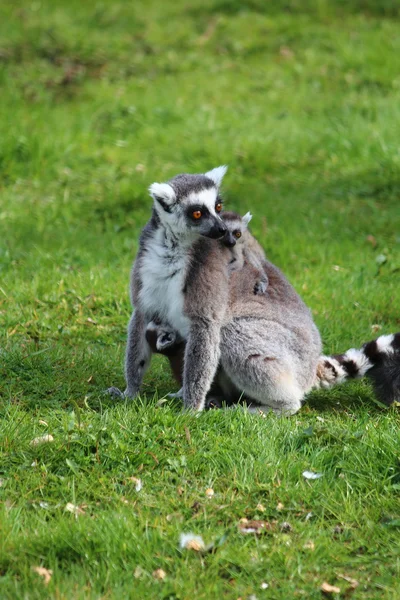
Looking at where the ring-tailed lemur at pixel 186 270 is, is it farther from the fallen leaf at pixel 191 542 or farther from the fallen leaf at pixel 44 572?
the fallen leaf at pixel 44 572

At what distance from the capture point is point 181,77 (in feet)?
38.6

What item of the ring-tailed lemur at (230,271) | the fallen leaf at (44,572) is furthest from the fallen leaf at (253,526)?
the ring-tailed lemur at (230,271)

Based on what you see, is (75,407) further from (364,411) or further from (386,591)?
(386,591)

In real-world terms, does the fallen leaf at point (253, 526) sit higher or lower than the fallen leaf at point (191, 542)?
lower

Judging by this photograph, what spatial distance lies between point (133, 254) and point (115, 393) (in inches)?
104

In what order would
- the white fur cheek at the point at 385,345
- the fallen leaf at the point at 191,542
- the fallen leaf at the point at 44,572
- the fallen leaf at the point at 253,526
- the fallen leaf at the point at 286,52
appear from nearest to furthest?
the fallen leaf at the point at 44,572
the fallen leaf at the point at 191,542
the fallen leaf at the point at 253,526
the white fur cheek at the point at 385,345
the fallen leaf at the point at 286,52

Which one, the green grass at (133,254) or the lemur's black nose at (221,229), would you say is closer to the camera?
the green grass at (133,254)

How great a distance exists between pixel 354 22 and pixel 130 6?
370 cm

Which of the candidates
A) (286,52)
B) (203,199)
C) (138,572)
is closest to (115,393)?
(203,199)

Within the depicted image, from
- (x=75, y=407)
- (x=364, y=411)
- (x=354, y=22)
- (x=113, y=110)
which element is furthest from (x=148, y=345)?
(x=354, y=22)

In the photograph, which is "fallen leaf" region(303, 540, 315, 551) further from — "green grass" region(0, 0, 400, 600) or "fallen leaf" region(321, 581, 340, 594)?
"fallen leaf" region(321, 581, 340, 594)

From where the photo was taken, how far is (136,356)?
16.8 feet

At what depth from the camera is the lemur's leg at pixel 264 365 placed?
4.92 m

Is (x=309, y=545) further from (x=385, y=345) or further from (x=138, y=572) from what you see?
(x=385, y=345)
